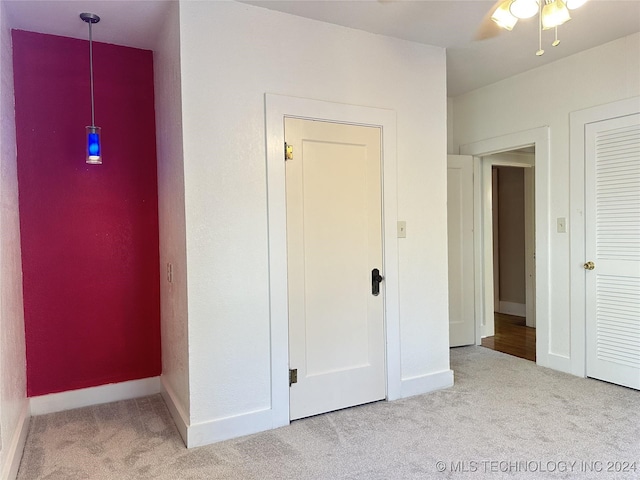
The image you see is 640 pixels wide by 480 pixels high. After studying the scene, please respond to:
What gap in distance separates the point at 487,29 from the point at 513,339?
3.16 metres

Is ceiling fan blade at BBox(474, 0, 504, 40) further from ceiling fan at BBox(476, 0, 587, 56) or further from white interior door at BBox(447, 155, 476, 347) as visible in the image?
white interior door at BBox(447, 155, 476, 347)

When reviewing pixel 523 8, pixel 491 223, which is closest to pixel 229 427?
pixel 523 8

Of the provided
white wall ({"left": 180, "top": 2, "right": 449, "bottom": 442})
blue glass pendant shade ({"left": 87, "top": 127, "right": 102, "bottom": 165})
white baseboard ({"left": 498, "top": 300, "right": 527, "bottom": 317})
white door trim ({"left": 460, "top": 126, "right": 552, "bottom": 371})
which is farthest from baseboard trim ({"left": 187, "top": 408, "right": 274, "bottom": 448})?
white baseboard ({"left": 498, "top": 300, "right": 527, "bottom": 317})

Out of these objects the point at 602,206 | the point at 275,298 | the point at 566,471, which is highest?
the point at 602,206

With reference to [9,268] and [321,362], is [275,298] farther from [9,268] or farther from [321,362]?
[9,268]

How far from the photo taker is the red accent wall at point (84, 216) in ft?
9.23

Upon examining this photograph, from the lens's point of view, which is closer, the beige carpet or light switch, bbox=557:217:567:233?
the beige carpet

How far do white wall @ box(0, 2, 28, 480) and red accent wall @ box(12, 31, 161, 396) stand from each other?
0.12m

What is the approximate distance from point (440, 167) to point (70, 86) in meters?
2.67

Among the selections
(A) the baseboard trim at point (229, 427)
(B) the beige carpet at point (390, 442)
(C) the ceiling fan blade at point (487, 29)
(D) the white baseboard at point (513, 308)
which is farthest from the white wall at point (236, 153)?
(D) the white baseboard at point (513, 308)

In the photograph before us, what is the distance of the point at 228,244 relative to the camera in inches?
97.5

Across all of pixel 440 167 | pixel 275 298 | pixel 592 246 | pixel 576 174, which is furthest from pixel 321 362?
pixel 576 174

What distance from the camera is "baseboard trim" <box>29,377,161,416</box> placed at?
2.84 metres

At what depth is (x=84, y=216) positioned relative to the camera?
2.96m
